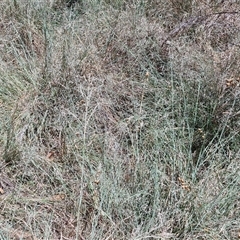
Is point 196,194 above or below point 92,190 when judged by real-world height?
above

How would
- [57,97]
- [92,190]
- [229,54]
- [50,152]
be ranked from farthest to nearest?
[229,54]
[57,97]
[50,152]
[92,190]

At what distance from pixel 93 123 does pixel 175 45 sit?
79 centimetres

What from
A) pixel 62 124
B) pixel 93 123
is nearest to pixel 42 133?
pixel 62 124

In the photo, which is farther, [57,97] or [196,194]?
[57,97]

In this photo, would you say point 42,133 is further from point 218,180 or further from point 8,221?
point 218,180

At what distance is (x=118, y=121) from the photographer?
87.3 inches

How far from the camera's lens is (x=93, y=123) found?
214 cm

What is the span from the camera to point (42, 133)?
214 centimetres

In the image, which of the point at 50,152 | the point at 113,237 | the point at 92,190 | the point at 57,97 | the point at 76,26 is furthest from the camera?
the point at 76,26

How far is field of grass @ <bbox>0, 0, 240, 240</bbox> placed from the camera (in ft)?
5.64

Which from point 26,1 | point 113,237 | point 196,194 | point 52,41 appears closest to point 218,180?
point 196,194

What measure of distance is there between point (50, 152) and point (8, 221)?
42 centimetres

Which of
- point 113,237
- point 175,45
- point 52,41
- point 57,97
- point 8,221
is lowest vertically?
point 8,221

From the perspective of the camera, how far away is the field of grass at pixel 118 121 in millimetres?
1719
